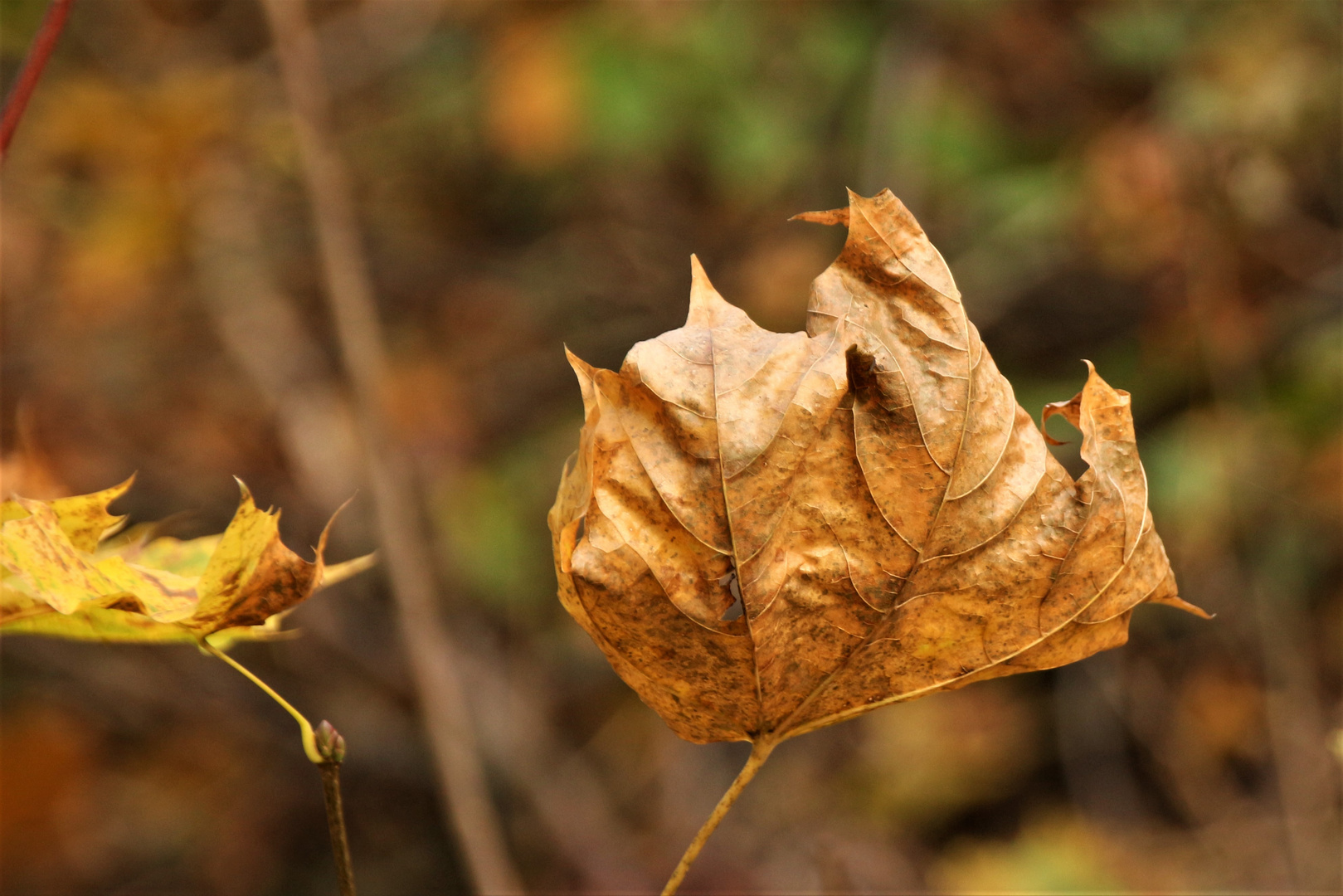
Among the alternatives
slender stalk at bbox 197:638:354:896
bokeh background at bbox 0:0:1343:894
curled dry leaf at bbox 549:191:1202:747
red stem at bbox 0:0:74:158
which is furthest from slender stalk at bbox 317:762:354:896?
bokeh background at bbox 0:0:1343:894

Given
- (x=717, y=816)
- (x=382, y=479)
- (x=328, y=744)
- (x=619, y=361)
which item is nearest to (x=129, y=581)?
(x=328, y=744)

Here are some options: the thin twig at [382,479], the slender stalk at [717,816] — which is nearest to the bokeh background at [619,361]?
the thin twig at [382,479]

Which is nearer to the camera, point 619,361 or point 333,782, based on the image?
point 333,782

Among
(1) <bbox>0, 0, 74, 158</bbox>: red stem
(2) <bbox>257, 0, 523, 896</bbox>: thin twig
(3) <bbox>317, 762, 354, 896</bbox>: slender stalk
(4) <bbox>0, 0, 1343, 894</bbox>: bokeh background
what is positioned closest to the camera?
(3) <bbox>317, 762, 354, 896</bbox>: slender stalk

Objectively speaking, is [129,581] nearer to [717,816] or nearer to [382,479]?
[717,816]

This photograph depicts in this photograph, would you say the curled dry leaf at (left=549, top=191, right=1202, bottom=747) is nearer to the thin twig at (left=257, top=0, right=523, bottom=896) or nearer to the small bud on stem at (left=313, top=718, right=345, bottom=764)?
the small bud on stem at (left=313, top=718, right=345, bottom=764)

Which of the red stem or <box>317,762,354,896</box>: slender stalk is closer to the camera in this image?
<box>317,762,354,896</box>: slender stalk

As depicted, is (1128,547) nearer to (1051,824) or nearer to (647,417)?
(647,417)

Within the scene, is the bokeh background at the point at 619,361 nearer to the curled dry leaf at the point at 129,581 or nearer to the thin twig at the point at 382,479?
the thin twig at the point at 382,479
